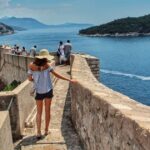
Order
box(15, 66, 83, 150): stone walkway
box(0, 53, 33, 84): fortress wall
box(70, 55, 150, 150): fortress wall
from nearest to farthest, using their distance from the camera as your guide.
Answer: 1. box(70, 55, 150, 150): fortress wall
2. box(15, 66, 83, 150): stone walkway
3. box(0, 53, 33, 84): fortress wall

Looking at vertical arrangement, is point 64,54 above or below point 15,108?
below

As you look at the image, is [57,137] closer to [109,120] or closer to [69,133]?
[69,133]

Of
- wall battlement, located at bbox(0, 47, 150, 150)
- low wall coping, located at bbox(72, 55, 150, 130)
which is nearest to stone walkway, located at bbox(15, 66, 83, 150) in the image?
wall battlement, located at bbox(0, 47, 150, 150)

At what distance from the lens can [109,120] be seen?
18.3ft

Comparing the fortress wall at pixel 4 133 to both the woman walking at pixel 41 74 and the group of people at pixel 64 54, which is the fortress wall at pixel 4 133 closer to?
the woman walking at pixel 41 74

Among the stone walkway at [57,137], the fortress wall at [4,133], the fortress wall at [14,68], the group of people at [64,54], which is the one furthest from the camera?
the fortress wall at [14,68]

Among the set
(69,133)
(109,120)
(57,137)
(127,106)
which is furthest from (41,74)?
(127,106)

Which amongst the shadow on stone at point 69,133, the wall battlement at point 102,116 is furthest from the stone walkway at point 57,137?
the wall battlement at point 102,116

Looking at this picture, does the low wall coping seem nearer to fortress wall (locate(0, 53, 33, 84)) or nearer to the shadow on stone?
the shadow on stone

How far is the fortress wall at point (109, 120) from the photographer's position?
445 cm

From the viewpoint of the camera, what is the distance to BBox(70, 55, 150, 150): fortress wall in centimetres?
445

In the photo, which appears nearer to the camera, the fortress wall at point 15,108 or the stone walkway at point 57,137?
the stone walkway at point 57,137

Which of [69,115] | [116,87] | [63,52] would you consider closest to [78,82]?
[69,115]

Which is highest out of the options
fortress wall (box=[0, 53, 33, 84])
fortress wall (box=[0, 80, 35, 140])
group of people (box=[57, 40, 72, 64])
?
fortress wall (box=[0, 80, 35, 140])
